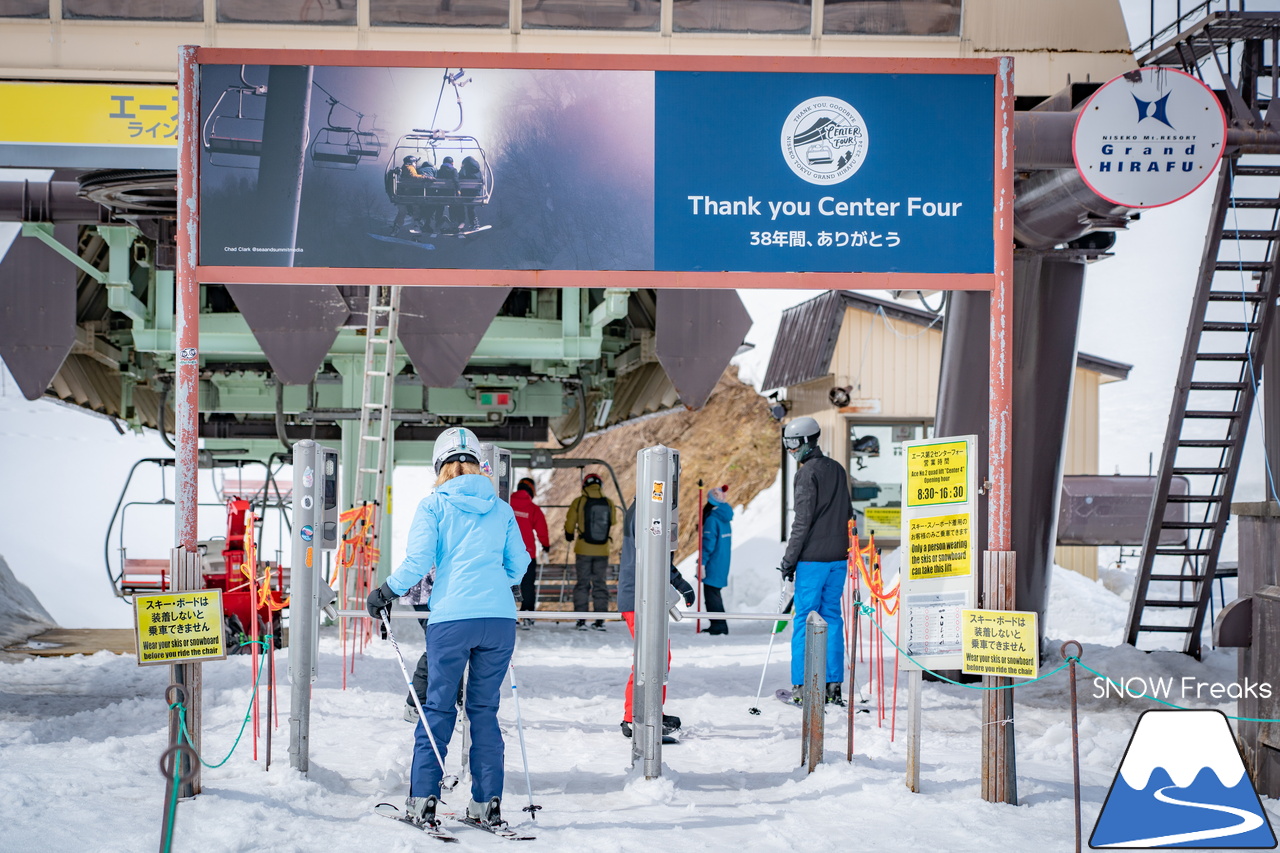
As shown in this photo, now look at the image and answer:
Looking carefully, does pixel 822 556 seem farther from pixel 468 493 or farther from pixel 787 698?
pixel 468 493

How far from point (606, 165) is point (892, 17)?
3806 mm

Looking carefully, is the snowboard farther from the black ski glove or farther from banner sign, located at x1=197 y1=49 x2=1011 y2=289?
the black ski glove

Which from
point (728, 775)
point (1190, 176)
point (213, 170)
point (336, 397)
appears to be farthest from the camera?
point (336, 397)

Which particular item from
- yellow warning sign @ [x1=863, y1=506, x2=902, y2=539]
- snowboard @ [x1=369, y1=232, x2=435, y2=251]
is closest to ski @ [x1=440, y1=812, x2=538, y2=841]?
snowboard @ [x1=369, y1=232, x2=435, y2=251]

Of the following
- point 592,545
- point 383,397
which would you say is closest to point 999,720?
point 383,397

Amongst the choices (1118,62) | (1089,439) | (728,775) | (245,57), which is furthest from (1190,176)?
(1089,439)

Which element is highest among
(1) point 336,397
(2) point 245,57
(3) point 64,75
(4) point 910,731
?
(3) point 64,75

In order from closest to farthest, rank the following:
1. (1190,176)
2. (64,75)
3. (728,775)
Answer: (1190,176) → (728,775) → (64,75)

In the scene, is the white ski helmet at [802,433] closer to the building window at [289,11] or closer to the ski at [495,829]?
the ski at [495,829]

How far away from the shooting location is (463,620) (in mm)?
5148

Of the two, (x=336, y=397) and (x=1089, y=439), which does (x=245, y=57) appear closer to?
(x=336, y=397)

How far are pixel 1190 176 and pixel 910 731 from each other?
3.26 meters

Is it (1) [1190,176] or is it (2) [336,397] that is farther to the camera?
(2) [336,397]

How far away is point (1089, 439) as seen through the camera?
72.7 ft
